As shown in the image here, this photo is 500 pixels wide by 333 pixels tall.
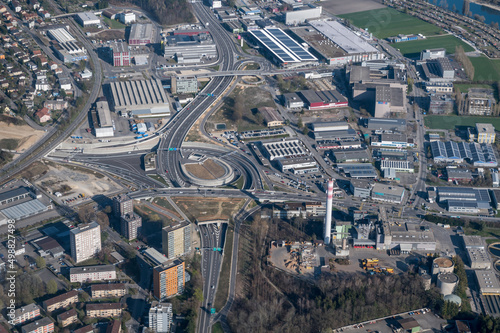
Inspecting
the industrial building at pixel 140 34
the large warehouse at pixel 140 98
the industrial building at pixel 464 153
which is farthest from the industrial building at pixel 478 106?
the industrial building at pixel 140 34

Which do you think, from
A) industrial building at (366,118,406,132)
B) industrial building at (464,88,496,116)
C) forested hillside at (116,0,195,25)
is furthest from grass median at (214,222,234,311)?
forested hillside at (116,0,195,25)

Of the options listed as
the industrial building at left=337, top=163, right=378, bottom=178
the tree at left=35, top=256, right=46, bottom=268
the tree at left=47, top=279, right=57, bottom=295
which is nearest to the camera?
the tree at left=47, top=279, right=57, bottom=295

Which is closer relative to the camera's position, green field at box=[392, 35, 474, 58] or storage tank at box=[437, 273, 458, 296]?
storage tank at box=[437, 273, 458, 296]

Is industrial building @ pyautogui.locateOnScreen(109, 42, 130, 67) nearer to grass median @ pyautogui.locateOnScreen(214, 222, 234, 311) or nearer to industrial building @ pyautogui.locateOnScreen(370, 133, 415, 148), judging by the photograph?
industrial building @ pyautogui.locateOnScreen(370, 133, 415, 148)

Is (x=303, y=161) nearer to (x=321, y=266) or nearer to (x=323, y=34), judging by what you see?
(x=321, y=266)

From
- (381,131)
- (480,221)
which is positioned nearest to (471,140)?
(381,131)

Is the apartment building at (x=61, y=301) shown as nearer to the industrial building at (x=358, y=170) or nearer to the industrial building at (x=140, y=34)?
the industrial building at (x=358, y=170)
